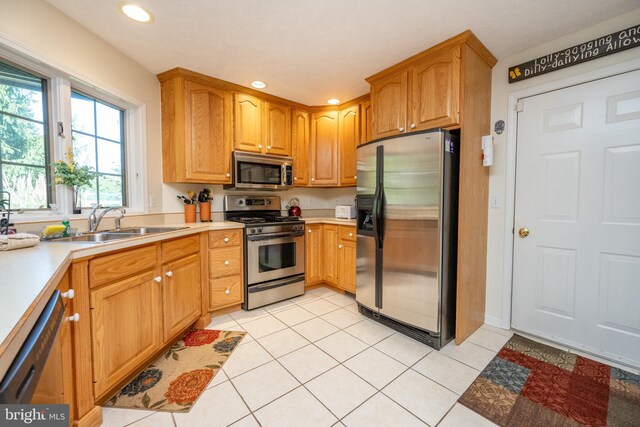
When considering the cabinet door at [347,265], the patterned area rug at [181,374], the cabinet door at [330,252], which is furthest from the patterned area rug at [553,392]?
the cabinet door at [330,252]

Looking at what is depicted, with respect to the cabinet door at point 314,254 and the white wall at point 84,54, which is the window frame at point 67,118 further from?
the cabinet door at point 314,254

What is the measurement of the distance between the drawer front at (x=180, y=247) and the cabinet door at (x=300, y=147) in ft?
4.80

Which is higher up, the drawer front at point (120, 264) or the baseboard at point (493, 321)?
the drawer front at point (120, 264)

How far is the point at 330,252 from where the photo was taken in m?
3.18

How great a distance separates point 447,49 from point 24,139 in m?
2.98

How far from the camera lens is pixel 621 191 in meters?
1.76

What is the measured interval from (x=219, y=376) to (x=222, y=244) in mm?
1135

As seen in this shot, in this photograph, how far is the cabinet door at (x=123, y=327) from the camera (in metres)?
1.34

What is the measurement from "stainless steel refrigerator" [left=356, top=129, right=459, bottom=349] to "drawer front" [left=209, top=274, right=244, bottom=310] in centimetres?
131

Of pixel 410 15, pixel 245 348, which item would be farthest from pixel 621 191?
pixel 245 348

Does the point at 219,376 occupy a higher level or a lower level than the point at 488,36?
lower

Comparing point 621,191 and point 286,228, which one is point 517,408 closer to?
point 621,191

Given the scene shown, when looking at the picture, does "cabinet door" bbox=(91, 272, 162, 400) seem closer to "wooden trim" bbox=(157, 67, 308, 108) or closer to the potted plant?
the potted plant

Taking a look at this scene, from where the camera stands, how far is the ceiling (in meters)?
1.63
